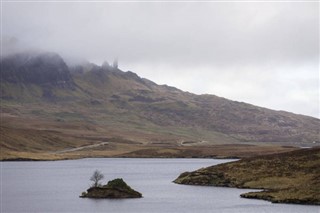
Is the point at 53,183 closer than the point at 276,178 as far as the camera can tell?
No

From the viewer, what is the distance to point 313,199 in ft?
324

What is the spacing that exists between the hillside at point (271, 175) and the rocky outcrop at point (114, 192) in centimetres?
2051

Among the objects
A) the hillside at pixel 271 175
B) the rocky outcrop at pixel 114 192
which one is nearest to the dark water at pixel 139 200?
the rocky outcrop at pixel 114 192

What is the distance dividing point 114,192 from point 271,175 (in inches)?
1518

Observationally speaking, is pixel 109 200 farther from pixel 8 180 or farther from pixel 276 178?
pixel 8 180

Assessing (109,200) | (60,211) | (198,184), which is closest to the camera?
(60,211)

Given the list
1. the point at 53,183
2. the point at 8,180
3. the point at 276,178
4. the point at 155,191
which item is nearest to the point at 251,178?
the point at 276,178

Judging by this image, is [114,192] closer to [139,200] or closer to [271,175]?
[139,200]

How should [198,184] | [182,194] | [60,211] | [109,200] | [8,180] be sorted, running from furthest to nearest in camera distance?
[8,180] < [198,184] < [182,194] < [109,200] < [60,211]

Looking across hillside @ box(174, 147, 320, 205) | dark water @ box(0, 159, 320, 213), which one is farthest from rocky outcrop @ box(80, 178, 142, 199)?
hillside @ box(174, 147, 320, 205)

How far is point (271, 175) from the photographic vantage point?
13512 cm

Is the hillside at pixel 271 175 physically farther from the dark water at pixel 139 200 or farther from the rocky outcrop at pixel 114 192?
the rocky outcrop at pixel 114 192

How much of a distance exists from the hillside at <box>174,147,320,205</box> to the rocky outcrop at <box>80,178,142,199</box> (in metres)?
20.5

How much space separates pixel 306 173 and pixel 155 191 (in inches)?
1237
